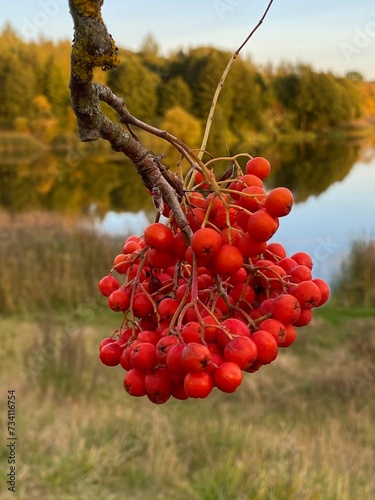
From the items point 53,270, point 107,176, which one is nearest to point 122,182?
point 107,176

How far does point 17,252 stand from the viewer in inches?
624

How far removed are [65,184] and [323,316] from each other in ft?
97.1

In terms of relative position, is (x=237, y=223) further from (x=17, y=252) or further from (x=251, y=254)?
(x=17, y=252)

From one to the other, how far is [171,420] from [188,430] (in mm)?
493

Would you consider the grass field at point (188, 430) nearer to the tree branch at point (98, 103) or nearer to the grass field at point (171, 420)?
the grass field at point (171, 420)

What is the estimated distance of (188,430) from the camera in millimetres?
8062

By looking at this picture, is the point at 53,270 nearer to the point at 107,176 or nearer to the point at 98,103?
the point at 98,103

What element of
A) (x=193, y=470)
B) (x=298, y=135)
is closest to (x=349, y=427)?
(x=193, y=470)

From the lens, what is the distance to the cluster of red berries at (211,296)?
0.92 m

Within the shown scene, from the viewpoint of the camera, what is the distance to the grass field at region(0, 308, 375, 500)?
6.58m

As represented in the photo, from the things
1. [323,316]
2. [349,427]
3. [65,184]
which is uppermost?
[65,184]

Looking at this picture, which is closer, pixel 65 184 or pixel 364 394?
pixel 364 394

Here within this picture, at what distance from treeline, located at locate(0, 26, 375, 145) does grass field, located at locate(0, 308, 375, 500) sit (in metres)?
18.9

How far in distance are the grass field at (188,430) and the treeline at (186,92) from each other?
18.9 m
